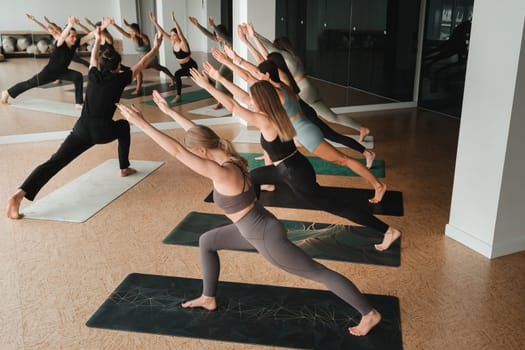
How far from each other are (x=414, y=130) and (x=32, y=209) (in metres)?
4.99

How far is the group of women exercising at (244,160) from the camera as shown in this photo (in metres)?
2.47

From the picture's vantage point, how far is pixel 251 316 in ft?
9.23

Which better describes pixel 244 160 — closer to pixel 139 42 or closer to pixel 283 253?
pixel 283 253

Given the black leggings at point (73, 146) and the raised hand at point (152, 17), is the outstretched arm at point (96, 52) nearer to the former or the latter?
the black leggings at point (73, 146)

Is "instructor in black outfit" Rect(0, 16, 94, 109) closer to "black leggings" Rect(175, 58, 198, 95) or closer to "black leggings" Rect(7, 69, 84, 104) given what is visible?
"black leggings" Rect(7, 69, 84, 104)

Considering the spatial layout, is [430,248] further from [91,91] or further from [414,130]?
[414,130]

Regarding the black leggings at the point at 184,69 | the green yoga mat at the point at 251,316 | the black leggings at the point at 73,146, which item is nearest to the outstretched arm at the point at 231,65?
the black leggings at the point at 73,146

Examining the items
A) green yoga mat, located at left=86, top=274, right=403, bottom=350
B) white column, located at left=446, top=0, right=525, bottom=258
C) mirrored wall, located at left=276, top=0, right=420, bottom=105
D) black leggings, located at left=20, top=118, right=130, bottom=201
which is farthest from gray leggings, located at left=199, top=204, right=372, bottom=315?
mirrored wall, located at left=276, top=0, right=420, bottom=105

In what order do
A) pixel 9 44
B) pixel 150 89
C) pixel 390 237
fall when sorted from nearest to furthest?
pixel 390 237, pixel 9 44, pixel 150 89

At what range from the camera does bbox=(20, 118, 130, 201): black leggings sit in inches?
165

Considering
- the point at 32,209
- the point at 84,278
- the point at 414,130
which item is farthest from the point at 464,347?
the point at 414,130

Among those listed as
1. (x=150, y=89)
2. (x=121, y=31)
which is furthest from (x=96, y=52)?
(x=150, y=89)

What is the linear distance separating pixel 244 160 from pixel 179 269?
114 centimetres

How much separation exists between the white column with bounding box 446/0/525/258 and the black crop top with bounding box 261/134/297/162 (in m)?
1.26
